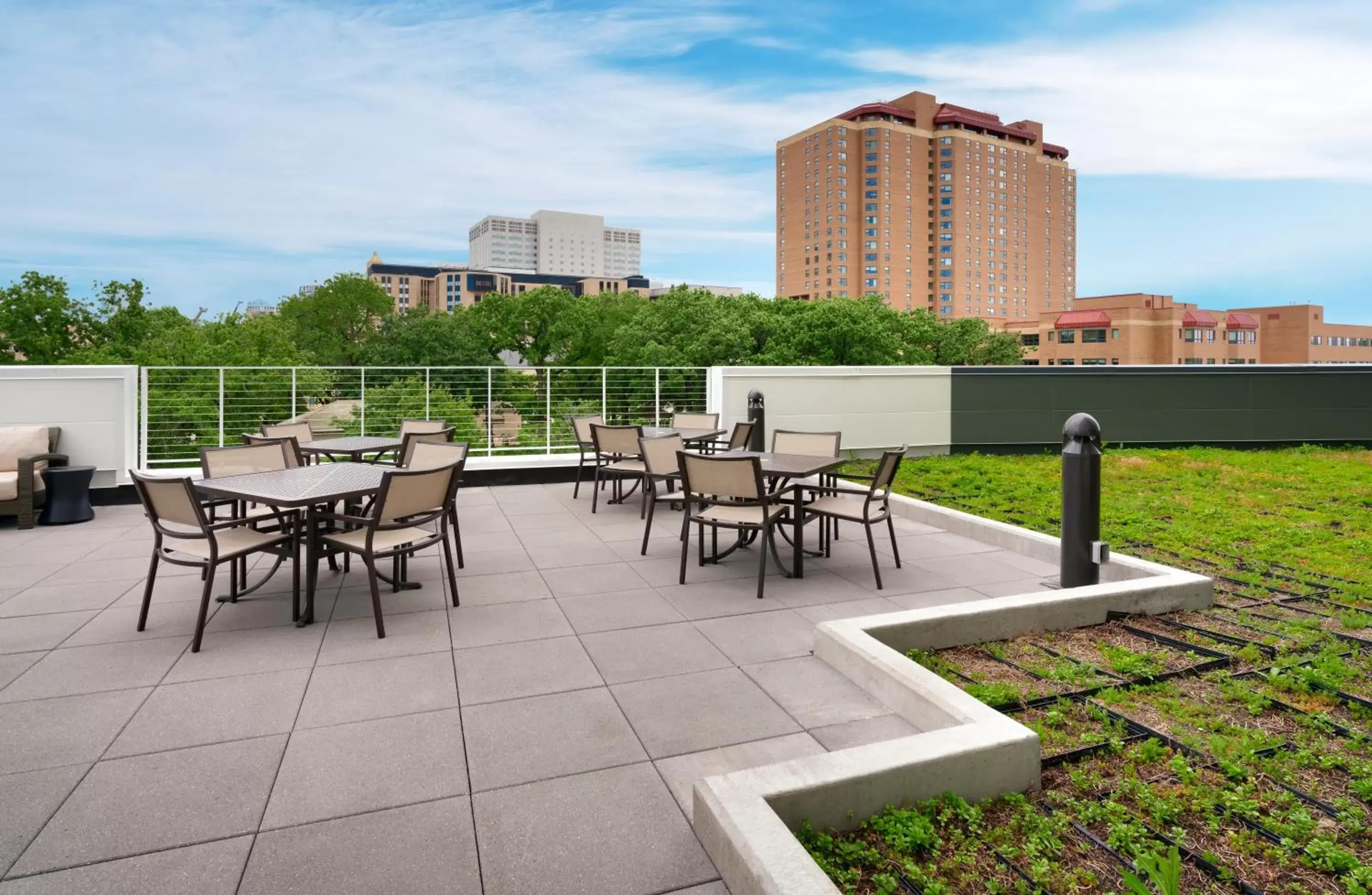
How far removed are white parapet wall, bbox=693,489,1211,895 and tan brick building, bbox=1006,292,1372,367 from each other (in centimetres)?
11510

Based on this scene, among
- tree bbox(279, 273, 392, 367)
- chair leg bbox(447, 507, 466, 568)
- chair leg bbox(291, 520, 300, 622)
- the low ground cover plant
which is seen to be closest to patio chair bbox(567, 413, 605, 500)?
chair leg bbox(447, 507, 466, 568)

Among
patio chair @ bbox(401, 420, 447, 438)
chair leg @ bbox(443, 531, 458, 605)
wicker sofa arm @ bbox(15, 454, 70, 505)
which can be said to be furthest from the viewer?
patio chair @ bbox(401, 420, 447, 438)

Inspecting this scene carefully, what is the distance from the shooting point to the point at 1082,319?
119250 millimetres

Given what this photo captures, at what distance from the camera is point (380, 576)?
5160 millimetres

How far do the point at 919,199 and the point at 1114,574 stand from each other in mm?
153765

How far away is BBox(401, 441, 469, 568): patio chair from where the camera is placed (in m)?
5.61

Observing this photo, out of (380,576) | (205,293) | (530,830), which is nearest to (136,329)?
(205,293)

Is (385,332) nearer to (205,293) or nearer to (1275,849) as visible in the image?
(205,293)

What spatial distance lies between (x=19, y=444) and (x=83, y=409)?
0.74 m

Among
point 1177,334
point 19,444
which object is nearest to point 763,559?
point 19,444

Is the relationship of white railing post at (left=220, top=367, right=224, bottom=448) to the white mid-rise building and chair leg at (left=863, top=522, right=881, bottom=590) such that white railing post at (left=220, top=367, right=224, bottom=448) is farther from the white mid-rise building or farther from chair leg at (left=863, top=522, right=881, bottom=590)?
the white mid-rise building

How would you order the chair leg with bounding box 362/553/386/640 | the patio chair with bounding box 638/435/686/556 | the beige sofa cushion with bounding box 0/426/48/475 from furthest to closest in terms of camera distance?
the beige sofa cushion with bounding box 0/426/48/475
the patio chair with bounding box 638/435/686/556
the chair leg with bounding box 362/553/386/640

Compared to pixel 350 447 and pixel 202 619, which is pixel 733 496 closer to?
pixel 202 619

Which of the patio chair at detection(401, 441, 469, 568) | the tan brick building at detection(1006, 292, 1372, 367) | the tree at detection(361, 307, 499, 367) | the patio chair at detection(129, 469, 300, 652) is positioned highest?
the tan brick building at detection(1006, 292, 1372, 367)
